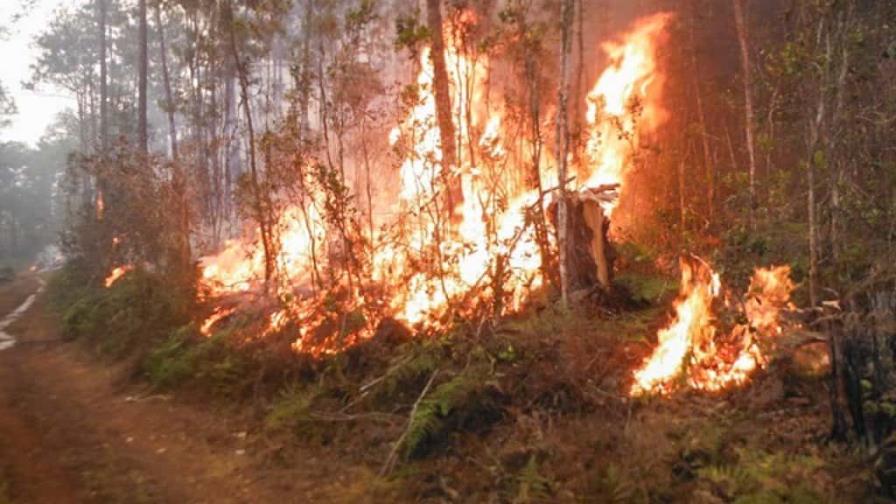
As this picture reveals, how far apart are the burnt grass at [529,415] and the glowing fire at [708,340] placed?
0.23 m

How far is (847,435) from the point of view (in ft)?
16.8

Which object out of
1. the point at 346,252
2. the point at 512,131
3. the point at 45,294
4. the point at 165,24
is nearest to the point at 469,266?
the point at 346,252

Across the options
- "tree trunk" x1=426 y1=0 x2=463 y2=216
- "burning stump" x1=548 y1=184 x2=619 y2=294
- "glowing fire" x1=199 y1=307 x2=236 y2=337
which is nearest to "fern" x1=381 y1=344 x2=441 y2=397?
"burning stump" x1=548 y1=184 x2=619 y2=294

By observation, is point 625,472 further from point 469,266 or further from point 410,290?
point 469,266

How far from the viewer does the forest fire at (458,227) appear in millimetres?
9516

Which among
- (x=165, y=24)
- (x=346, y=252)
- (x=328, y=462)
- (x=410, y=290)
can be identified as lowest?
(x=328, y=462)

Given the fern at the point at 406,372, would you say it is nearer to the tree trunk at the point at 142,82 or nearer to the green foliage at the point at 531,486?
the green foliage at the point at 531,486

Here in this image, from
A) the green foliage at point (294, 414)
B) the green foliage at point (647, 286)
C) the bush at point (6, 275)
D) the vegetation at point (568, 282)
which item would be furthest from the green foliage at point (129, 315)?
the bush at point (6, 275)

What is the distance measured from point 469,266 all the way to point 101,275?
48.4 feet

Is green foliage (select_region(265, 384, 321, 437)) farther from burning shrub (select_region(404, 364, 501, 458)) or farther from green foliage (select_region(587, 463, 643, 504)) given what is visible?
green foliage (select_region(587, 463, 643, 504))

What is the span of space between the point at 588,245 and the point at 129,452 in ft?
21.0

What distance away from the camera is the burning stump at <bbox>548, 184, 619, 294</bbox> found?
364 inches

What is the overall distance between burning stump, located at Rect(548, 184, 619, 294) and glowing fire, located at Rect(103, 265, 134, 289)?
1408 centimetres

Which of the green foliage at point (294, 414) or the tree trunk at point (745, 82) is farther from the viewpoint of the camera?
the tree trunk at point (745, 82)
